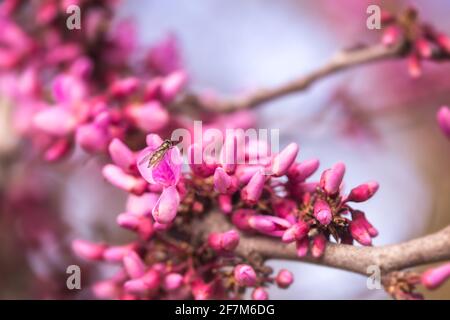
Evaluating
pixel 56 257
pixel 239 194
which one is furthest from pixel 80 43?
pixel 239 194

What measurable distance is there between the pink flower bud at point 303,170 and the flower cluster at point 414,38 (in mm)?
467

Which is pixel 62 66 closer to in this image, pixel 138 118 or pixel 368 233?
pixel 138 118

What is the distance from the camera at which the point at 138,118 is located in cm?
127

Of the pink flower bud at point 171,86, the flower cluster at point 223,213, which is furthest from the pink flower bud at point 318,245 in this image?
the pink flower bud at point 171,86

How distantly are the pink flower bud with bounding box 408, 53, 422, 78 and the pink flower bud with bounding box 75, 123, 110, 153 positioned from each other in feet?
2.28

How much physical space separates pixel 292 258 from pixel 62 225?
46.1 inches

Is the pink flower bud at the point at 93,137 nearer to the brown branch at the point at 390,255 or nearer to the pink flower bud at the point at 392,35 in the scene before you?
the brown branch at the point at 390,255

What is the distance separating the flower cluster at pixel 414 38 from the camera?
1322mm

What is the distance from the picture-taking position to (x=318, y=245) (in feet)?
3.10

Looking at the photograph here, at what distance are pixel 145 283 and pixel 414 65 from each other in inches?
30.7

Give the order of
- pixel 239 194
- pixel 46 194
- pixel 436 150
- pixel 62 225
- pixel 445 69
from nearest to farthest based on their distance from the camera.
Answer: pixel 239 194 → pixel 62 225 → pixel 46 194 → pixel 445 69 → pixel 436 150

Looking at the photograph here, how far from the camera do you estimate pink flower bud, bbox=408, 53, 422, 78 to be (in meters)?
1.32

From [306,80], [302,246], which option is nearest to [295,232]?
[302,246]

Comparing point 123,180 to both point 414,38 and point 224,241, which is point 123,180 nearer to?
point 224,241
